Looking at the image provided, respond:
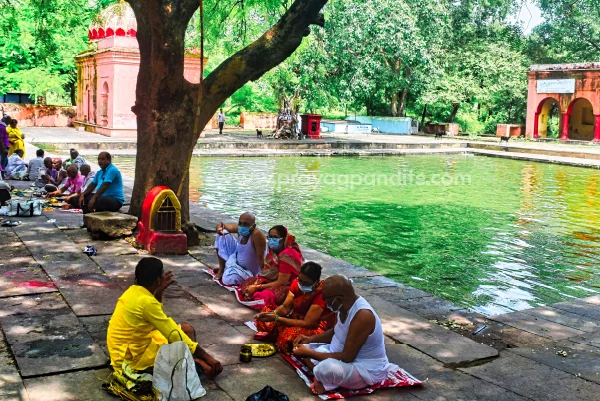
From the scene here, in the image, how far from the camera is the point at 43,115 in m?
35.4

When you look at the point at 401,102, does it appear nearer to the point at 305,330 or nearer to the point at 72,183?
→ the point at 72,183

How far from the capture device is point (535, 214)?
1439 centimetres

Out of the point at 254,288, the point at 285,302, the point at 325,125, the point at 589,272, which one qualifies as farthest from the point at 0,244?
the point at 325,125

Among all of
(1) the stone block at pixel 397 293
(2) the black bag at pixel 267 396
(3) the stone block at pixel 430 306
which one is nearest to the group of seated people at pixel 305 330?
(2) the black bag at pixel 267 396

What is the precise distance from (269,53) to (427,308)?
4491 millimetres

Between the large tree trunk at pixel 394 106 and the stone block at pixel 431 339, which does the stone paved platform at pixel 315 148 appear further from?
the stone block at pixel 431 339

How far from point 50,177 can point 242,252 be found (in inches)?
325

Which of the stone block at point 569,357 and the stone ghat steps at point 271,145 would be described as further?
the stone ghat steps at point 271,145

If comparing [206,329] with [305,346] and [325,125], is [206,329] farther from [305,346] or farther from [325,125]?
[325,125]

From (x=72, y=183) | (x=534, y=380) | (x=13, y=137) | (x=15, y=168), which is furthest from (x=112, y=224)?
(x=13, y=137)

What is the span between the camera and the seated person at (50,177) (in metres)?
13.4

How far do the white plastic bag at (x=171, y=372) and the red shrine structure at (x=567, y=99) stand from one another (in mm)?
36716

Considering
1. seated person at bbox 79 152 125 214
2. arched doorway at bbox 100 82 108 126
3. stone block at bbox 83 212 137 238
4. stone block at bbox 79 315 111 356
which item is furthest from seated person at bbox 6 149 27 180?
arched doorway at bbox 100 82 108 126

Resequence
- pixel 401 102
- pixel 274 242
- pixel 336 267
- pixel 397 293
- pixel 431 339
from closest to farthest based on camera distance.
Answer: pixel 431 339 < pixel 274 242 < pixel 397 293 < pixel 336 267 < pixel 401 102
